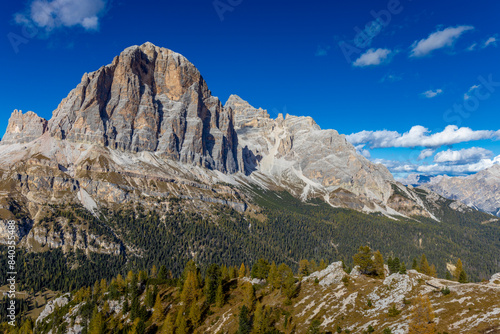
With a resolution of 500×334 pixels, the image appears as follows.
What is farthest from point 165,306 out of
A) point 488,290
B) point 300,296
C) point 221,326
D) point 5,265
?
Answer: point 5,265

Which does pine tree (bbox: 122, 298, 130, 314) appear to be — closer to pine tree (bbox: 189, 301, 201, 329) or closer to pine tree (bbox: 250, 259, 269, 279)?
pine tree (bbox: 189, 301, 201, 329)

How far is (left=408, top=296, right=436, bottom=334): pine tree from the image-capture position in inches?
1615

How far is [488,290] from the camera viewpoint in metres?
50.8

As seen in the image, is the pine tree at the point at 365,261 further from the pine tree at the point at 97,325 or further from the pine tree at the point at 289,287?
the pine tree at the point at 97,325

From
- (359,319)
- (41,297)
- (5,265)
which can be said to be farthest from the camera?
(5,265)

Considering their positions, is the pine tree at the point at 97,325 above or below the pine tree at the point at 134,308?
below

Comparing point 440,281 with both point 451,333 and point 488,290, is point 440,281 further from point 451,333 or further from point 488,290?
point 451,333

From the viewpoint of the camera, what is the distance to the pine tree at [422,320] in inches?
1615

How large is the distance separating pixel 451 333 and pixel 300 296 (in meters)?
42.3

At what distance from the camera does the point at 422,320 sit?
1687 inches

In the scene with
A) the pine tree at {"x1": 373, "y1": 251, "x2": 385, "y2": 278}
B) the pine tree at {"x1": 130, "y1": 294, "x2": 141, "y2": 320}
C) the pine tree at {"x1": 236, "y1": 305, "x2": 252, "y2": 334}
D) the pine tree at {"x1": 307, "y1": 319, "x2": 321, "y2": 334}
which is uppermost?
the pine tree at {"x1": 373, "y1": 251, "x2": 385, "y2": 278}

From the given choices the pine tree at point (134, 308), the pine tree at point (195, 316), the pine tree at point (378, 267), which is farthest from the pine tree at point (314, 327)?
the pine tree at point (134, 308)

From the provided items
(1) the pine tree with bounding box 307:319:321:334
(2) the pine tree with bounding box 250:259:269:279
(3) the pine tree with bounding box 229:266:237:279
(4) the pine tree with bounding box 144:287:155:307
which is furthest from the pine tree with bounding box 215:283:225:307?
(1) the pine tree with bounding box 307:319:321:334

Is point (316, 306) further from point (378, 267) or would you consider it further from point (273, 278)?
point (378, 267)
